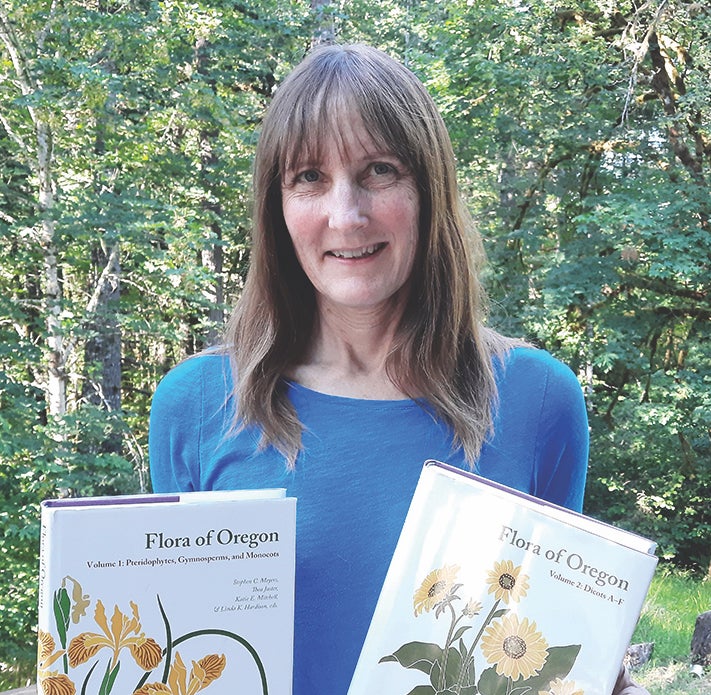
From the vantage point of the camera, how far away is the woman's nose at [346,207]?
934 millimetres

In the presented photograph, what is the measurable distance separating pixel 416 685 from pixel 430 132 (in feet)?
2.10

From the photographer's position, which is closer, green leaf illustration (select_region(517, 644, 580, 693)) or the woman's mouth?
green leaf illustration (select_region(517, 644, 580, 693))

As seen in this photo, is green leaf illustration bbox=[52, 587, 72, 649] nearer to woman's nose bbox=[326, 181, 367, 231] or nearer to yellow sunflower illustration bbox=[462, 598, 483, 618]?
yellow sunflower illustration bbox=[462, 598, 483, 618]

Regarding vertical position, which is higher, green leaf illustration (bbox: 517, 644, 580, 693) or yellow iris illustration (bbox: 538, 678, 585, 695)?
green leaf illustration (bbox: 517, 644, 580, 693)

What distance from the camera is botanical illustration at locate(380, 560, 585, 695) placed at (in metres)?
0.75

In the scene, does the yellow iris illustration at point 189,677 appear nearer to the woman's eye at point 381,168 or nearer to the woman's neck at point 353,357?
the woman's neck at point 353,357

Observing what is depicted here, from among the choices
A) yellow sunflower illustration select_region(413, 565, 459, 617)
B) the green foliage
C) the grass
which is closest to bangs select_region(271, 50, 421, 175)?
yellow sunflower illustration select_region(413, 565, 459, 617)

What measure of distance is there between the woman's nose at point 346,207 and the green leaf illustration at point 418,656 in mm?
462

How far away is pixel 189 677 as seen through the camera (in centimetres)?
78

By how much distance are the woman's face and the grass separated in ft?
7.75

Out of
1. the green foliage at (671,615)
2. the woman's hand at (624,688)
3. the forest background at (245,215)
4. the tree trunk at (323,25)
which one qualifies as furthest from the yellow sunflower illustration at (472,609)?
the tree trunk at (323,25)

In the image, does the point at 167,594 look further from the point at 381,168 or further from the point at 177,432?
the point at 381,168

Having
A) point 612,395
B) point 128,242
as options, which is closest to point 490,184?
point 612,395

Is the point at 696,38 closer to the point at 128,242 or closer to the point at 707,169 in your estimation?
the point at 707,169
